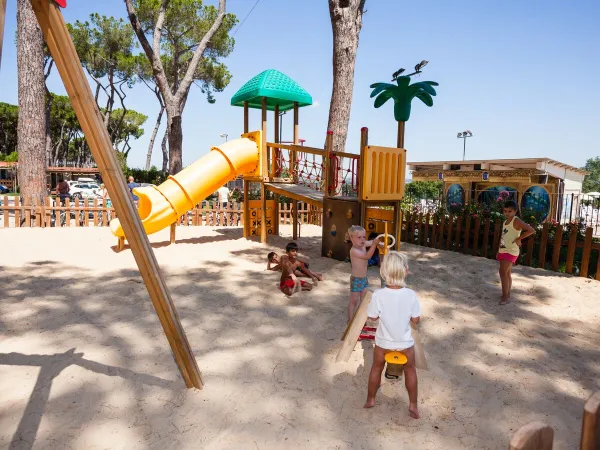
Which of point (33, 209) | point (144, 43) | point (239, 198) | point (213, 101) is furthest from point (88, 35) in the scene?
point (33, 209)

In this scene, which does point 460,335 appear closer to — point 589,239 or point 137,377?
point 137,377

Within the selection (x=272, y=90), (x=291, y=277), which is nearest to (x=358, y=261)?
(x=291, y=277)

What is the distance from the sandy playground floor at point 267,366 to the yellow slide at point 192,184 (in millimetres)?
2248

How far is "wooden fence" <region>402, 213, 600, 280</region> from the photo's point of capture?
22.4 ft

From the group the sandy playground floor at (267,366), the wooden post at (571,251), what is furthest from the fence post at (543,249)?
the sandy playground floor at (267,366)

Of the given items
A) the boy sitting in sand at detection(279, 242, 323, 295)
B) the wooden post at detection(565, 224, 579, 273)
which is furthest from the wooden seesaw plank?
the wooden post at detection(565, 224, 579, 273)

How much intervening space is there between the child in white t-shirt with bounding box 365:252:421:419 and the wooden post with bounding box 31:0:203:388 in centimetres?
140

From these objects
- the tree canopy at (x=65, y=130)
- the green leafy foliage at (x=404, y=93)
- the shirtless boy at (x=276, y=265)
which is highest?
the tree canopy at (x=65, y=130)

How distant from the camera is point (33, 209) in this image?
11039mm

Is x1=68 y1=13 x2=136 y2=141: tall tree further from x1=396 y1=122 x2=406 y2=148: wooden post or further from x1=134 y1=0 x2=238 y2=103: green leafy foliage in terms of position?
x1=396 y1=122 x2=406 y2=148: wooden post

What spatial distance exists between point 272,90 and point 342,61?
2065mm

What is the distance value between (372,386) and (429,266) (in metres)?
4.82

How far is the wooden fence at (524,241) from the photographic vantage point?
22.4 ft

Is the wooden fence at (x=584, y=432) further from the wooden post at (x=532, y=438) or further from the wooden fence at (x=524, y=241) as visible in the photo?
the wooden fence at (x=524, y=241)
